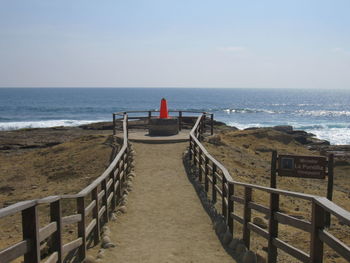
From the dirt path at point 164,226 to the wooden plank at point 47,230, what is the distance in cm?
181

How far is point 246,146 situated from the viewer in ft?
75.6

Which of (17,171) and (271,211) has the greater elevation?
(271,211)

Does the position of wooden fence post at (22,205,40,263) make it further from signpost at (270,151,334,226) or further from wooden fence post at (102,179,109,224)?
signpost at (270,151,334,226)

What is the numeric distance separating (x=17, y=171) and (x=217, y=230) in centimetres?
1267

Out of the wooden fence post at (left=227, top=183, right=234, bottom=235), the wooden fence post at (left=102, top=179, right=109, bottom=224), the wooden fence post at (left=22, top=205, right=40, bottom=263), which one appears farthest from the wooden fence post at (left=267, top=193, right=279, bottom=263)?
the wooden fence post at (left=102, top=179, right=109, bottom=224)

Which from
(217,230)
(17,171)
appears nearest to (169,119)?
(17,171)

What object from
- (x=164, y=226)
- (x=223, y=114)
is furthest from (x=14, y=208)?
(x=223, y=114)

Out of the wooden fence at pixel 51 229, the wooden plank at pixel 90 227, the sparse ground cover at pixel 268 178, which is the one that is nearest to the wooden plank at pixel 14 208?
the wooden fence at pixel 51 229

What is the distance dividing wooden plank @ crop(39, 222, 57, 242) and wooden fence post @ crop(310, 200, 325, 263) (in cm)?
286

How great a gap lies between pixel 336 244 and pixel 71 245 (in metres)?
3.55

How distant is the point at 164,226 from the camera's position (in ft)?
27.6

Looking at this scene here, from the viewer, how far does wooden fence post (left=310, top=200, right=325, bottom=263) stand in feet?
15.2

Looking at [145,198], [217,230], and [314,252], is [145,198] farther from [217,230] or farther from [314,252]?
[314,252]

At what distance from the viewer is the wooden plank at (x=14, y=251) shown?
369cm
